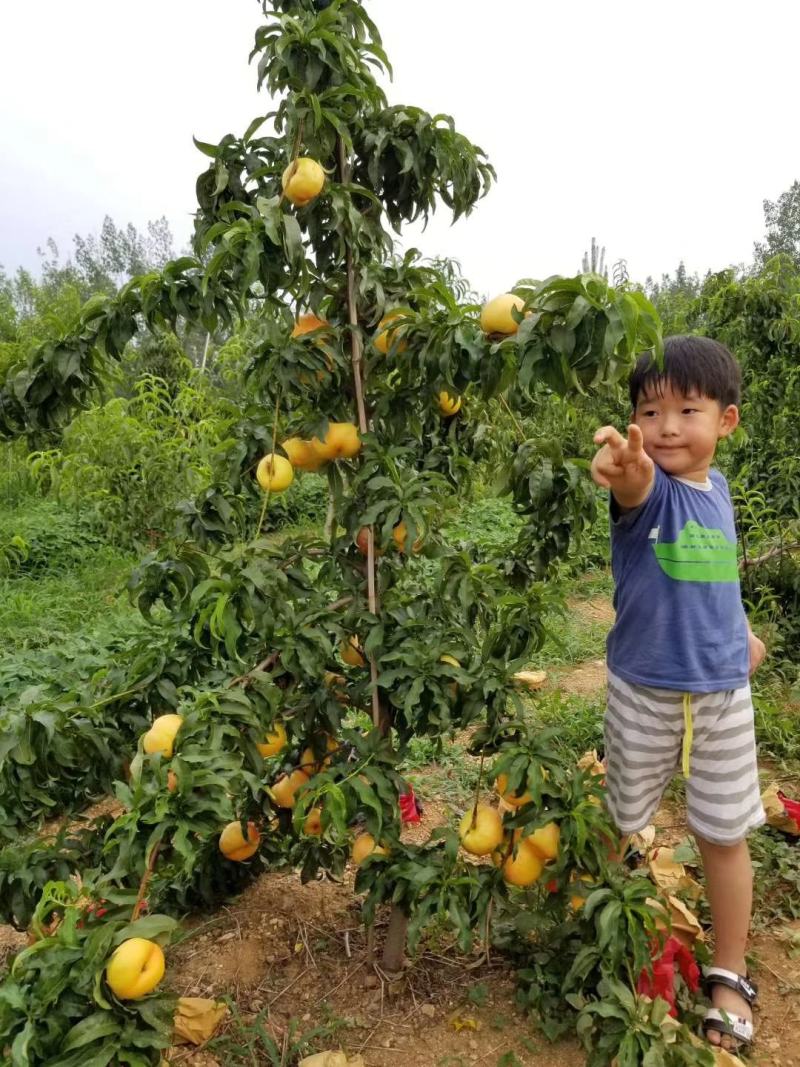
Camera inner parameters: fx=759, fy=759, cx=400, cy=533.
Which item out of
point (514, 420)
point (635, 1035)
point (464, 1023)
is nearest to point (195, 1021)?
point (464, 1023)

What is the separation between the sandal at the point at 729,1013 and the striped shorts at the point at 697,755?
0.36m

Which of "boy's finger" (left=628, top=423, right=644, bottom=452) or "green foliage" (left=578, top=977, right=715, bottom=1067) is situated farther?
"green foliage" (left=578, top=977, right=715, bottom=1067)

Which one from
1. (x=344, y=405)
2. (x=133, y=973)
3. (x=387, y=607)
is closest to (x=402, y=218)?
(x=344, y=405)

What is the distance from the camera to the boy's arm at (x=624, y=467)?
4.49 ft

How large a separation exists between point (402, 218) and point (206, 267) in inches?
23.8

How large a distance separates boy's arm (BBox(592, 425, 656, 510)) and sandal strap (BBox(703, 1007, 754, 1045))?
1.19 m

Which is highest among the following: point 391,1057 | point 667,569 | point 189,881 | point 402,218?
point 402,218

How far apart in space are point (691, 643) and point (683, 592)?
0.11 m

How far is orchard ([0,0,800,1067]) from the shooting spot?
1371mm

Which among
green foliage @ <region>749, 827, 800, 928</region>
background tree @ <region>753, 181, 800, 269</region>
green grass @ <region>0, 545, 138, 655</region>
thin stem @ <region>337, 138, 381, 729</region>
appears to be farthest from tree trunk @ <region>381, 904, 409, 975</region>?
background tree @ <region>753, 181, 800, 269</region>

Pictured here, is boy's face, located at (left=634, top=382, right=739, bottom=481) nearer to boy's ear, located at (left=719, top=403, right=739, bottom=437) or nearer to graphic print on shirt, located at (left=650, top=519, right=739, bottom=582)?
boy's ear, located at (left=719, top=403, right=739, bottom=437)

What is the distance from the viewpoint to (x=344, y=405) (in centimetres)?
169

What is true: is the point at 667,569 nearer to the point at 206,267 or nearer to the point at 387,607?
the point at 387,607

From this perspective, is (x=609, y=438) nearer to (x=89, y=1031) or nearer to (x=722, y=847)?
(x=722, y=847)
